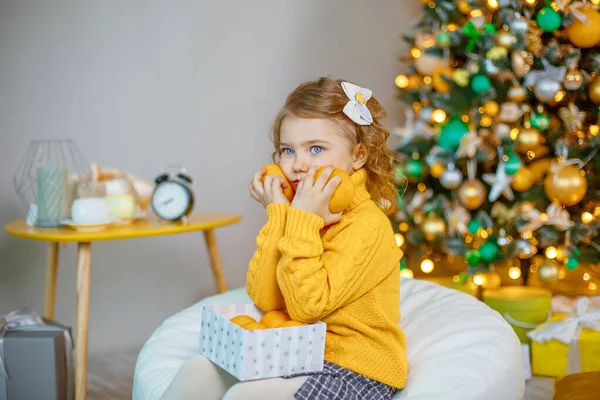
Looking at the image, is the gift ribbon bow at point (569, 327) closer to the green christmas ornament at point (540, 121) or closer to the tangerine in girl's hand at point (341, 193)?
the green christmas ornament at point (540, 121)

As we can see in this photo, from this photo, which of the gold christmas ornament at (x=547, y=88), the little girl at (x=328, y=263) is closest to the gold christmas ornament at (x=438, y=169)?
the gold christmas ornament at (x=547, y=88)

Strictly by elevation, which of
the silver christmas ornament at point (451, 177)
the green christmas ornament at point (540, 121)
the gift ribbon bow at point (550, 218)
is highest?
the green christmas ornament at point (540, 121)

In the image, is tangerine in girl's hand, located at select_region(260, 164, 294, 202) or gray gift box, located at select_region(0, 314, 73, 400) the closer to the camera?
tangerine in girl's hand, located at select_region(260, 164, 294, 202)

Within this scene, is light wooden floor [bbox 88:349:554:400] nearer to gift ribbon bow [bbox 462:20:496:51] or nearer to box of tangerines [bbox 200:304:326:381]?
box of tangerines [bbox 200:304:326:381]

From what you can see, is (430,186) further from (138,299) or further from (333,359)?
(333,359)

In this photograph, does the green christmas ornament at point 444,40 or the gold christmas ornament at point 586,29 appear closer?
the gold christmas ornament at point 586,29

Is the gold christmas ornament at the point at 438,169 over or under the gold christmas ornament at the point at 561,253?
over

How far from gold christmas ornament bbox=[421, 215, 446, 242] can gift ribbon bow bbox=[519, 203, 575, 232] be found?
1.05 ft

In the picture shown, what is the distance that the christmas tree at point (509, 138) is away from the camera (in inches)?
112

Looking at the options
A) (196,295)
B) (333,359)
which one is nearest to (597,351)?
(333,359)

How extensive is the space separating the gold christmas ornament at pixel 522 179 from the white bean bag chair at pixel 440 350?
3.09 feet

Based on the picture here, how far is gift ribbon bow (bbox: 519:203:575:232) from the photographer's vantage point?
283 cm

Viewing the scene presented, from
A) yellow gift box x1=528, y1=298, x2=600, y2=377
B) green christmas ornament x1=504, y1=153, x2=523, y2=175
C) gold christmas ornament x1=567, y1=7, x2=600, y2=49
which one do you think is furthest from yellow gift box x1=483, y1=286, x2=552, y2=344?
gold christmas ornament x1=567, y1=7, x2=600, y2=49

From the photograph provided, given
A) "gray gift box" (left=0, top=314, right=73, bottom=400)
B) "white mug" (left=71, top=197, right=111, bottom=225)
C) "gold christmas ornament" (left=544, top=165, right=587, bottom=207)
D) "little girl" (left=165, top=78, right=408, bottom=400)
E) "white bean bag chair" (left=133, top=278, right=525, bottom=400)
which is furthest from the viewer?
"gold christmas ornament" (left=544, top=165, right=587, bottom=207)
